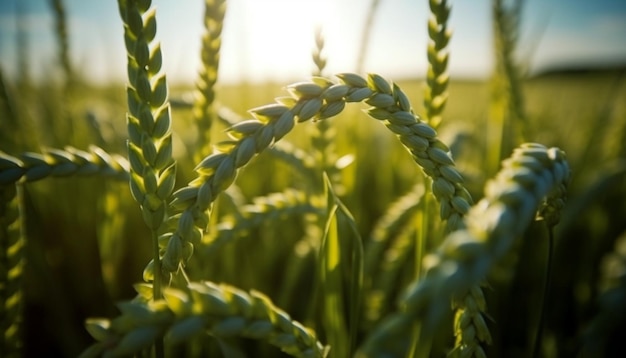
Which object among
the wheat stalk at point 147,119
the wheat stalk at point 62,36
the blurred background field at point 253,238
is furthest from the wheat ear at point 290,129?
the wheat stalk at point 62,36

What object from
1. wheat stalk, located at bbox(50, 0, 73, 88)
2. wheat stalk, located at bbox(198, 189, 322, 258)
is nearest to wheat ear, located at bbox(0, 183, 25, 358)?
wheat stalk, located at bbox(198, 189, 322, 258)

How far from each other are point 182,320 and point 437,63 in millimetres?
346

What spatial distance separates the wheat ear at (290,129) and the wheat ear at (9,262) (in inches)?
8.7

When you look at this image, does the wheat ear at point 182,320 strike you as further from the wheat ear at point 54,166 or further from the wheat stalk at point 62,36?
the wheat stalk at point 62,36

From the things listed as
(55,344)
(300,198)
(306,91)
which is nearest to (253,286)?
(300,198)

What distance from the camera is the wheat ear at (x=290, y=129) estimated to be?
12.3 inches

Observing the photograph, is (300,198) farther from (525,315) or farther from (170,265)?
(525,315)

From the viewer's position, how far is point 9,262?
49 centimetres

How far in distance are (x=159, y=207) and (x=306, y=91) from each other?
0.14 meters

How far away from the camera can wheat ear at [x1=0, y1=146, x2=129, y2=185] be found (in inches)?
14.5

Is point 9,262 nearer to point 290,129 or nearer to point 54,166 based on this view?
point 54,166

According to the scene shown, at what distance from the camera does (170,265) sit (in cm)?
33

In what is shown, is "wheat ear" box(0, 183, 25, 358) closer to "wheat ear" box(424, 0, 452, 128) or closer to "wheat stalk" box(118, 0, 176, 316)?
"wheat stalk" box(118, 0, 176, 316)

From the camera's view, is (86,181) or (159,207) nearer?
(159,207)
